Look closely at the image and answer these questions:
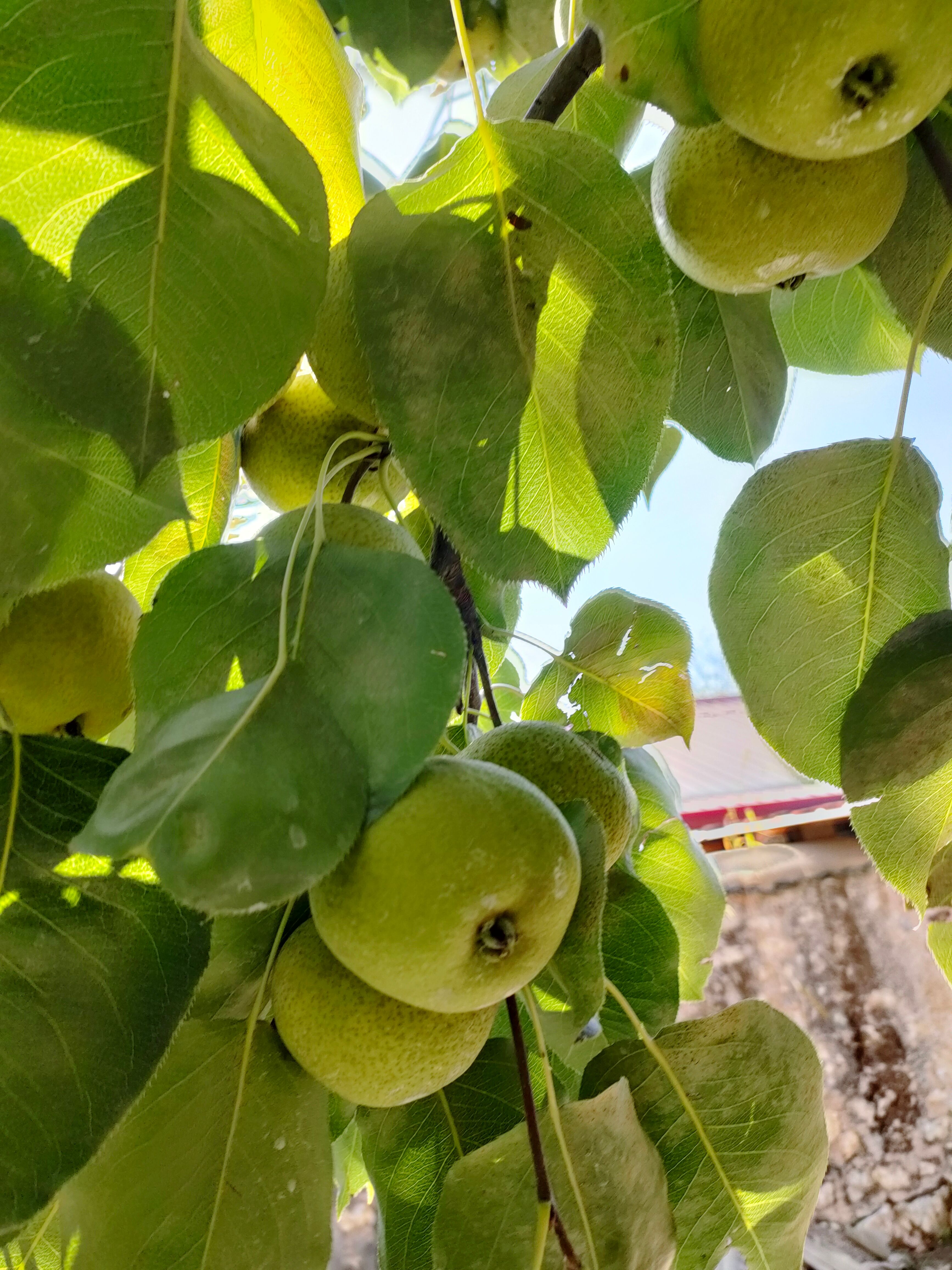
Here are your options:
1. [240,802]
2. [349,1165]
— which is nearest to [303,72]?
[240,802]

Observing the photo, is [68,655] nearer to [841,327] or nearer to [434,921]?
[434,921]

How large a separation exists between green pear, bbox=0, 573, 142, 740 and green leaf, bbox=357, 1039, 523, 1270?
0.84ft

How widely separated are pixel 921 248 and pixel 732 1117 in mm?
439

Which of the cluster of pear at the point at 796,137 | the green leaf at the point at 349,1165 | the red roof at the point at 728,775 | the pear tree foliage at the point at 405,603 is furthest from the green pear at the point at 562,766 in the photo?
the red roof at the point at 728,775

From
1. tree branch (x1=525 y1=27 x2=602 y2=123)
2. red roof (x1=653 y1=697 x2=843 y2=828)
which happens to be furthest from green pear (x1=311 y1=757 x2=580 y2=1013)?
red roof (x1=653 y1=697 x2=843 y2=828)

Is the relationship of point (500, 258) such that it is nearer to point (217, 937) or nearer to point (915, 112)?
point (915, 112)

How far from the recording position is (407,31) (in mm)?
750

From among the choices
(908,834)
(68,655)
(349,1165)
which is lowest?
(349,1165)

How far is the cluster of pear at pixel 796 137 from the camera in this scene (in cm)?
31

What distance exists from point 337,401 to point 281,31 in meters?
0.16

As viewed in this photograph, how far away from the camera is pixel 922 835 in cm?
51

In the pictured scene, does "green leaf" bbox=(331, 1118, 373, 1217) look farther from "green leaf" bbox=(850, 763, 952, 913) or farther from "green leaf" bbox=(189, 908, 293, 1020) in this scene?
"green leaf" bbox=(850, 763, 952, 913)

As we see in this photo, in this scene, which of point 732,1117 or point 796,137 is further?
point 732,1117

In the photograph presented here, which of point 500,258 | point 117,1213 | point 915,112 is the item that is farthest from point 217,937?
point 915,112
